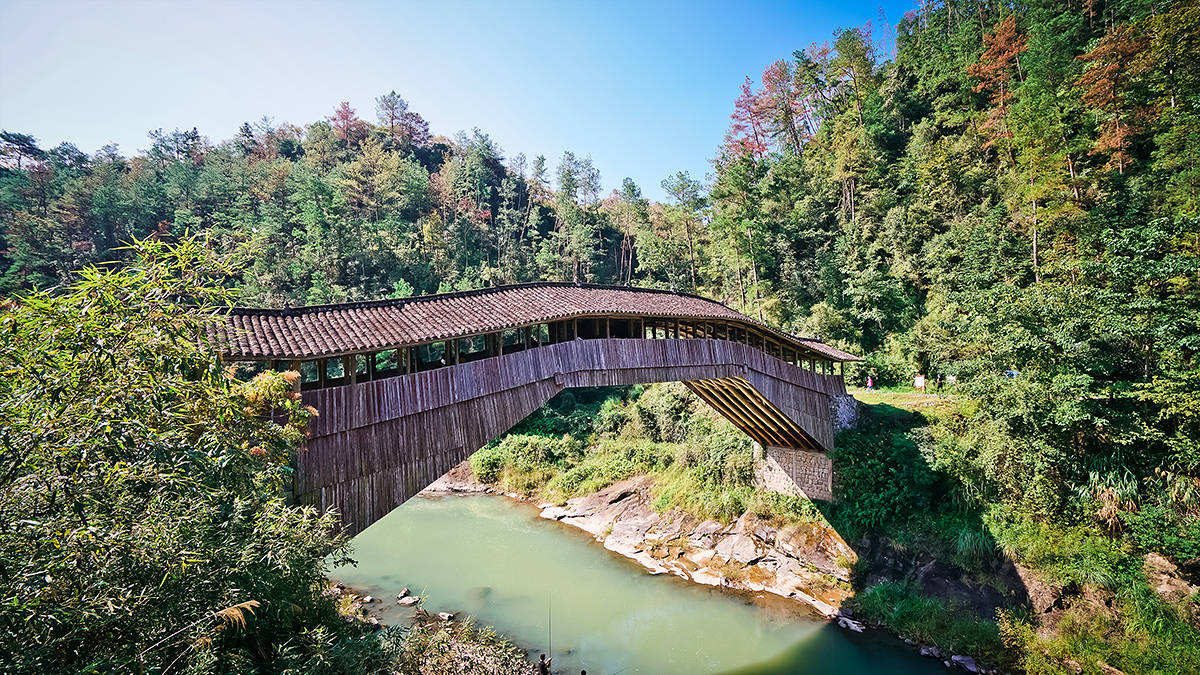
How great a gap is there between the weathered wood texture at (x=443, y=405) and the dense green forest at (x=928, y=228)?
413 centimetres

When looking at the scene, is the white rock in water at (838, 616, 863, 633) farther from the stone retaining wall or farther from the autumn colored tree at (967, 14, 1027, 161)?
the autumn colored tree at (967, 14, 1027, 161)

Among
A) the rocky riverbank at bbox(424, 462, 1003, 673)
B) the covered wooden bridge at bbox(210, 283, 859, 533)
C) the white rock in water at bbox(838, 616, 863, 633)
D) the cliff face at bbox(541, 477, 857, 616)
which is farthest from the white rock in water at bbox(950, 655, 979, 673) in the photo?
the covered wooden bridge at bbox(210, 283, 859, 533)

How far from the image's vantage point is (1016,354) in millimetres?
12047

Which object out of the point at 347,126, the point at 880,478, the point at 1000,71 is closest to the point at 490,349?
the point at 880,478

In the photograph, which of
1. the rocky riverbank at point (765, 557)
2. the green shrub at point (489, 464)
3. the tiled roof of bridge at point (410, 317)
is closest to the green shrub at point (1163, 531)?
the rocky riverbank at point (765, 557)

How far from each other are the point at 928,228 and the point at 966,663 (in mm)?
19120

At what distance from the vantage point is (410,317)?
28.5 feet

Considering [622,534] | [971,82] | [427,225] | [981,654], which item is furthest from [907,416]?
[427,225]

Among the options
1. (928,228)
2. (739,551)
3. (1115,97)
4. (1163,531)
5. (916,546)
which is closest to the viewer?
(1163,531)

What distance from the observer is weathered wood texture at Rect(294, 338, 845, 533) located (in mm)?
7293

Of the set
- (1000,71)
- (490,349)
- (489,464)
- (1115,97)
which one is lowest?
(489,464)

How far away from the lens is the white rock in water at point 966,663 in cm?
1013

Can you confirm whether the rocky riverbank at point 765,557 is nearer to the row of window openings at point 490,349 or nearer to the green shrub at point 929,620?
the green shrub at point 929,620

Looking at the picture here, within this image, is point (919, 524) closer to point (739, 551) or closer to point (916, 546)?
point (916, 546)
